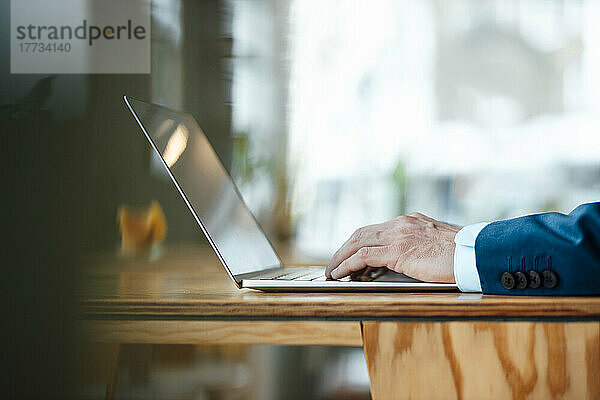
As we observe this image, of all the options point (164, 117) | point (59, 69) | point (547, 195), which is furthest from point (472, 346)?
point (547, 195)

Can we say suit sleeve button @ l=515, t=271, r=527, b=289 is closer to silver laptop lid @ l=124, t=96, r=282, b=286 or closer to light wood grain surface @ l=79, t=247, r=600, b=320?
light wood grain surface @ l=79, t=247, r=600, b=320

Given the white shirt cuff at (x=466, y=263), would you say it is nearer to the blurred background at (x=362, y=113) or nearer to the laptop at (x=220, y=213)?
the laptop at (x=220, y=213)

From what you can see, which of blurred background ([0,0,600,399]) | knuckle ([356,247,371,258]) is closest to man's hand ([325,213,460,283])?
knuckle ([356,247,371,258])

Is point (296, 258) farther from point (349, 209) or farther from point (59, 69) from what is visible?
point (59, 69)

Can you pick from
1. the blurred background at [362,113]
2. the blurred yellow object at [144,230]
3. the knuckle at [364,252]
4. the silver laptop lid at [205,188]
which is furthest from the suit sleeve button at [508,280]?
the blurred yellow object at [144,230]

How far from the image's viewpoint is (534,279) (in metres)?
0.64

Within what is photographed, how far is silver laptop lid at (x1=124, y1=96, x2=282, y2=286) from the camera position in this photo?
29.3 inches

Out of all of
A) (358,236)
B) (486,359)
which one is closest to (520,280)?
(486,359)

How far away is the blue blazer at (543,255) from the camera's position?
620 mm

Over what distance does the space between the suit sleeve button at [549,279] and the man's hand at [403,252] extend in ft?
0.36

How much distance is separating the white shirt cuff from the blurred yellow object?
1.03m

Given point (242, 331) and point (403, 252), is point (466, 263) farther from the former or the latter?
point (242, 331)

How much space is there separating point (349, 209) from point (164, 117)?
82cm

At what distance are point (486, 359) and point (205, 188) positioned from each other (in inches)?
17.3
